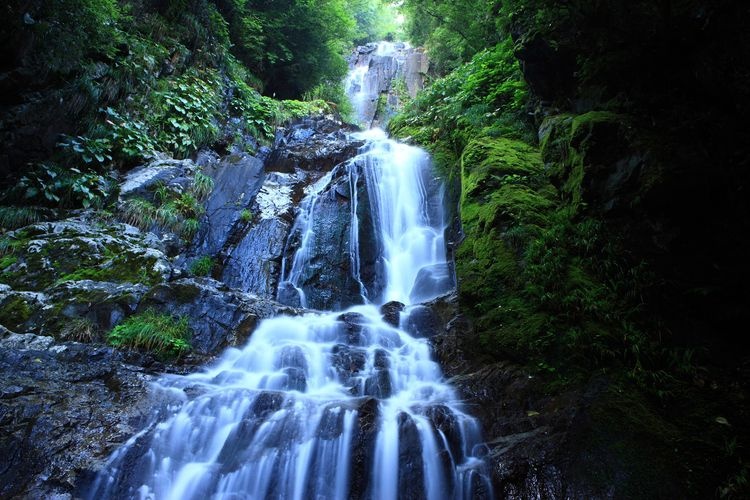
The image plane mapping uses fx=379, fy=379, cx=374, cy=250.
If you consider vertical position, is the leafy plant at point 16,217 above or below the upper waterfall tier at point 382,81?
below

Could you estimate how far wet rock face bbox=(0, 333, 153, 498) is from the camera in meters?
3.41

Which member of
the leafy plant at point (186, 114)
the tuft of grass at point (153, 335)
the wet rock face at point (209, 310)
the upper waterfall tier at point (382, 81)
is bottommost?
the tuft of grass at point (153, 335)

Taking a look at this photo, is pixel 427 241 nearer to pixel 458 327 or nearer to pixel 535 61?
pixel 458 327

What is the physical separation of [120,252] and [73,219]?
56.0 inches

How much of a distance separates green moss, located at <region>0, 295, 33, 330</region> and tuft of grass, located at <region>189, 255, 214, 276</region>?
278 centimetres

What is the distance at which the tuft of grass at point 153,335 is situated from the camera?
536cm

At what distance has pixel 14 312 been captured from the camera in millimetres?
5348

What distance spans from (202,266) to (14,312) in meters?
3.15

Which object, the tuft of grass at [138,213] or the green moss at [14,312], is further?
the tuft of grass at [138,213]

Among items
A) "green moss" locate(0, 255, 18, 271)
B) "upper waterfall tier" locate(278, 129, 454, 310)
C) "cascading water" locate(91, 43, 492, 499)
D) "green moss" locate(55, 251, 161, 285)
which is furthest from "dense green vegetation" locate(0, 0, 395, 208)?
"cascading water" locate(91, 43, 492, 499)

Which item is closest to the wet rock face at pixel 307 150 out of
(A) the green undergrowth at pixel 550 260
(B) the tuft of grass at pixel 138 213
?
(B) the tuft of grass at pixel 138 213

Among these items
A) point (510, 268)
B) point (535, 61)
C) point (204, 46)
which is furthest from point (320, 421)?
point (204, 46)

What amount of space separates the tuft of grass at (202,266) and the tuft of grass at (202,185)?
6.13ft

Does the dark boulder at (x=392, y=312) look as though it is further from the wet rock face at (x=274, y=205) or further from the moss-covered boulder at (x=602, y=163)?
the moss-covered boulder at (x=602, y=163)
